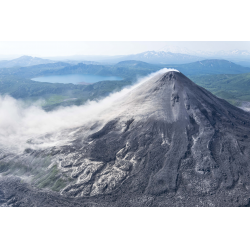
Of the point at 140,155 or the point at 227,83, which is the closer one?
the point at 140,155

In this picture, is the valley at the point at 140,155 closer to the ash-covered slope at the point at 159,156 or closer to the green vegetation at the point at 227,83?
the ash-covered slope at the point at 159,156

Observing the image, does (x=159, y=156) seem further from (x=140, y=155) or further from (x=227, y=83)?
(x=227, y=83)

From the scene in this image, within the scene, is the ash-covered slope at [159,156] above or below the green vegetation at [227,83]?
below

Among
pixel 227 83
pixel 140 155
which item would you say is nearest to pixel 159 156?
pixel 140 155

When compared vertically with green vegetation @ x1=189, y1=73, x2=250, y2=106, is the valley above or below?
below

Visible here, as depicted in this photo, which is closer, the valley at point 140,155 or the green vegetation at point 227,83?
the valley at point 140,155

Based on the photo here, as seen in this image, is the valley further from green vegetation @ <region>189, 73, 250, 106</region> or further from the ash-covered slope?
green vegetation @ <region>189, 73, 250, 106</region>

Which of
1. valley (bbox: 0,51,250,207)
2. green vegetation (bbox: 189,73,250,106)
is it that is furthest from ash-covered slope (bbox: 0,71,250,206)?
green vegetation (bbox: 189,73,250,106)

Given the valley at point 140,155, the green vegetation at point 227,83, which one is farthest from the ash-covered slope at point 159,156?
the green vegetation at point 227,83

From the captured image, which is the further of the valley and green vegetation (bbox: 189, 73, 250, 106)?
green vegetation (bbox: 189, 73, 250, 106)
